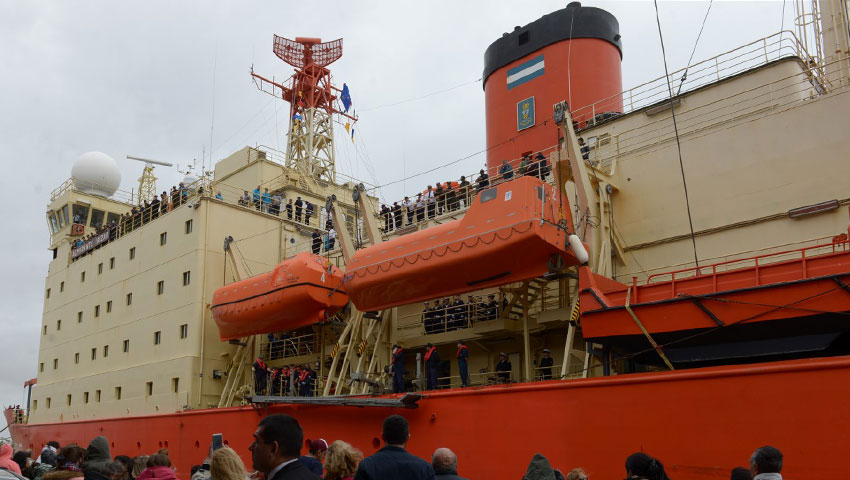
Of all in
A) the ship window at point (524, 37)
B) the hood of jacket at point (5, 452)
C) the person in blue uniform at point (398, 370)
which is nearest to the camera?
the hood of jacket at point (5, 452)

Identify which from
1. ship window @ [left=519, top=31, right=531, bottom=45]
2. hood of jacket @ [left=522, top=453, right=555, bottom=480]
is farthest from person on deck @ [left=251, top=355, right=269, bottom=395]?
hood of jacket @ [left=522, top=453, right=555, bottom=480]

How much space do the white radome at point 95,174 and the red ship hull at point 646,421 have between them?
67.1 feet

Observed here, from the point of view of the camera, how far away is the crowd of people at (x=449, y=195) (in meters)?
15.2

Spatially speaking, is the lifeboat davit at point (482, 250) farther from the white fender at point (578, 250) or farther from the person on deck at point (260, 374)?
the person on deck at point (260, 374)

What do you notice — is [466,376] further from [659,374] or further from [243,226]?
[243,226]

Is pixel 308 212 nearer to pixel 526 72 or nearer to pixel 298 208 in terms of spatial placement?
pixel 298 208

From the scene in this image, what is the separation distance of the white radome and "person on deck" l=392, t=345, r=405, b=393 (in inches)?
796

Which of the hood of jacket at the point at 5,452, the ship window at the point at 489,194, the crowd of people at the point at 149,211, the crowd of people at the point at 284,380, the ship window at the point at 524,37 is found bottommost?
the hood of jacket at the point at 5,452

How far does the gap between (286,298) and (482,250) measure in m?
5.82

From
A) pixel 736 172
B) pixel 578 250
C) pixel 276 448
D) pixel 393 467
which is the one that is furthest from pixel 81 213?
pixel 276 448

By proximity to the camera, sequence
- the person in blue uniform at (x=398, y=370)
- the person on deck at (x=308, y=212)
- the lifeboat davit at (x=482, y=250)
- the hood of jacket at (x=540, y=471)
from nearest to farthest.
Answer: the hood of jacket at (x=540, y=471) < the lifeboat davit at (x=482, y=250) < the person in blue uniform at (x=398, y=370) < the person on deck at (x=308, y=212)

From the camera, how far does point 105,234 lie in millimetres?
24875

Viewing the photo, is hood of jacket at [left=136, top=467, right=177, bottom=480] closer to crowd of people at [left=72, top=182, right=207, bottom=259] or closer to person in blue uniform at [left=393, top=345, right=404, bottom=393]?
person in blue uniform at [left=393, top=345, right=404, bottom=393]

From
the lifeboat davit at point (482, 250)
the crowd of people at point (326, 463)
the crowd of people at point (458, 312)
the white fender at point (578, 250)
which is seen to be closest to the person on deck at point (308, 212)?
the crowd of people at point (458, 312)
